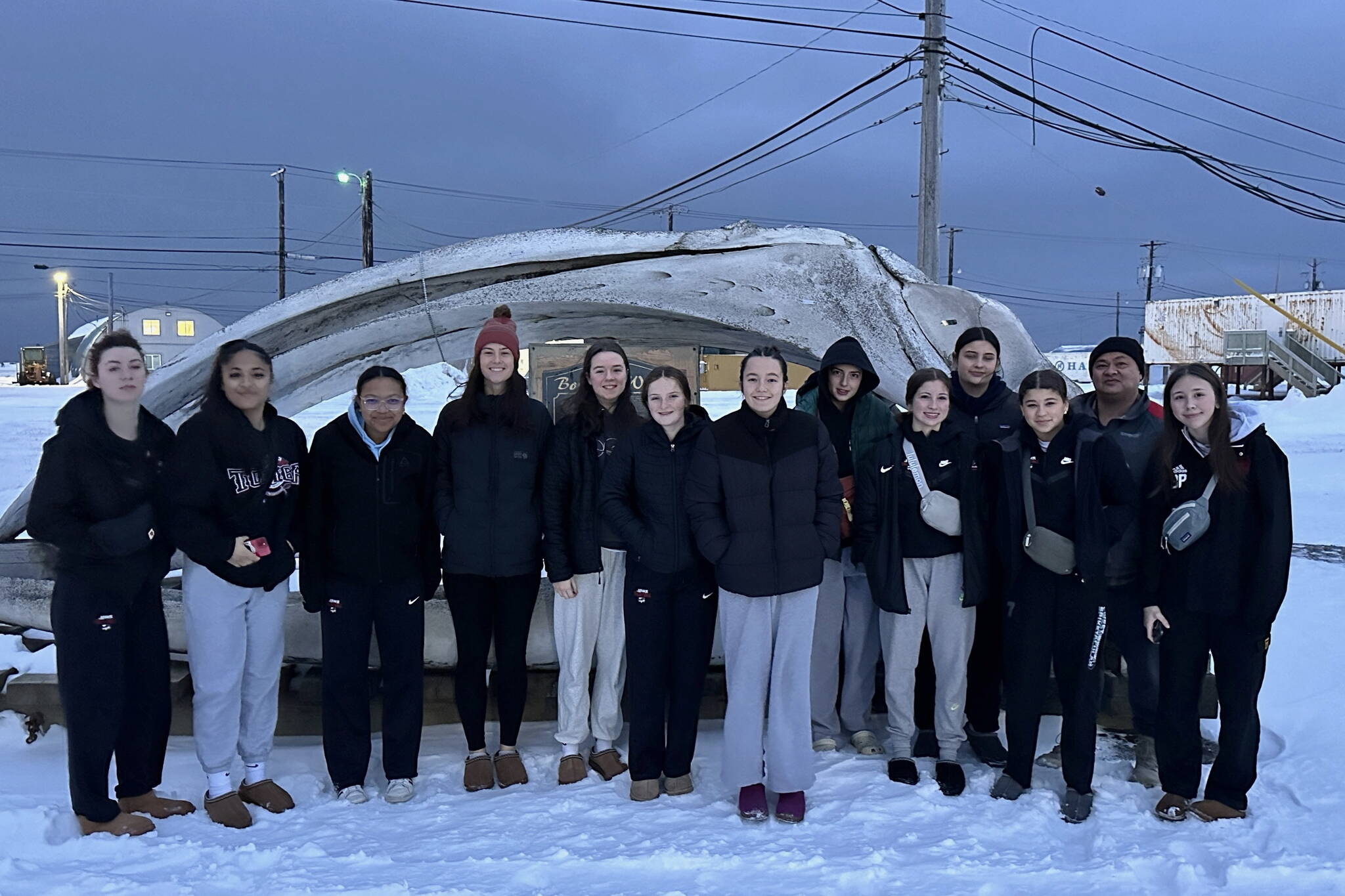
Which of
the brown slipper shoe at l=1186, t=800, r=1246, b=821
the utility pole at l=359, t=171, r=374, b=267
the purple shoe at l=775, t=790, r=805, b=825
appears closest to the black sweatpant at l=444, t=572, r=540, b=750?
the purple shoe at l=775, t=790, r=805, b=825

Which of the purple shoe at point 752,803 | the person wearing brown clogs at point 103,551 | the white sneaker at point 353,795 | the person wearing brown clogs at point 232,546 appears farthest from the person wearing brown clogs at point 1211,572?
the person wearing brown clogs at point 103,551

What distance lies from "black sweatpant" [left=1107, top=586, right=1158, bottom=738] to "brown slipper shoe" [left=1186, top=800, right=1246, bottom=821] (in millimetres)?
367

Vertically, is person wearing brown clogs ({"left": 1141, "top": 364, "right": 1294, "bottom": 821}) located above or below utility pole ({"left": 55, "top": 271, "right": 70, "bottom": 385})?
below

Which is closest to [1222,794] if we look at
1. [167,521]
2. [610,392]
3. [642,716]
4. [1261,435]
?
[1261,435]

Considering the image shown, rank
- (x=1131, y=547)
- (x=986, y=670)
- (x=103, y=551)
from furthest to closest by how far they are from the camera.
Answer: (x=986, y=670), (x=1131, y=547), (x=103, y=551)

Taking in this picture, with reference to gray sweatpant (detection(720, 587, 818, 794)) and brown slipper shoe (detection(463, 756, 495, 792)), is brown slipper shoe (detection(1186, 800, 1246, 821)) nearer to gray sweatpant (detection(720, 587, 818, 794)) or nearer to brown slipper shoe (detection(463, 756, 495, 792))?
gray sweatpant (detection(720, 587, 818, 794))

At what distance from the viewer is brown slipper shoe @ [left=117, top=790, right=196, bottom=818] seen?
3189 millimetres

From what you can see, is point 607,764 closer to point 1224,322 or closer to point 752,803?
point 752,803

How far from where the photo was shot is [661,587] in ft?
10.9

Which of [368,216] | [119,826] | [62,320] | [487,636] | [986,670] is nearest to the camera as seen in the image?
[119,826]

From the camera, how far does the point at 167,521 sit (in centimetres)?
307

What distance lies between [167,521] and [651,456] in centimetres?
167

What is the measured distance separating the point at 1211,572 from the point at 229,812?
11.4ft

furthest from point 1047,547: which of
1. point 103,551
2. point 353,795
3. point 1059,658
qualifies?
point 103,551
